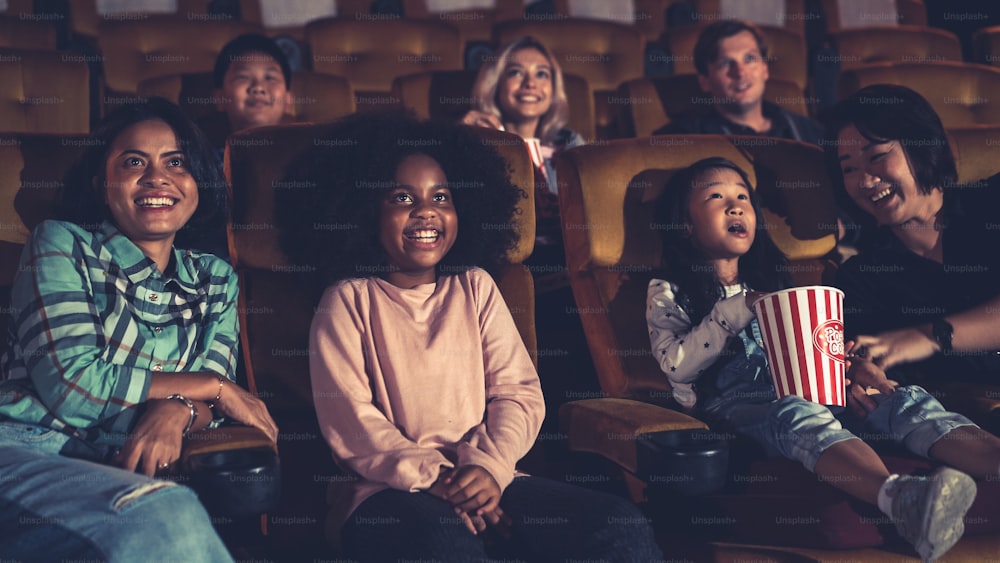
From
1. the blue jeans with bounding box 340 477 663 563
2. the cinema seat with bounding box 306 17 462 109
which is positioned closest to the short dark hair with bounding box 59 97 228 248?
the blue jeans with bounding box 340 477 663 563

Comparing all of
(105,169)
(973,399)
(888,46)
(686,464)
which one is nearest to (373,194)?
(105,169)

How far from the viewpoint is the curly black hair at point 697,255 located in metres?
1.64

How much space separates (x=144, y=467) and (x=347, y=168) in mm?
Answer: 614

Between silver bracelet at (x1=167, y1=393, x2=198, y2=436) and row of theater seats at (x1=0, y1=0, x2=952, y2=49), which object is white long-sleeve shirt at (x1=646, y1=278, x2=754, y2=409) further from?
row of theater seats at (x1=0, y1=0, x2=952, y2=49)

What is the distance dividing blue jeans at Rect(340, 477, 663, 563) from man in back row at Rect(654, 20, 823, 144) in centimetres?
160

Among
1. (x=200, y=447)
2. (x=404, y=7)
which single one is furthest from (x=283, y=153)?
(x=404, y=7)

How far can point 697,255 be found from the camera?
1687 millimetres

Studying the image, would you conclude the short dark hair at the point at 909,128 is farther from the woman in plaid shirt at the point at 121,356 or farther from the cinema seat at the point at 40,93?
the cinema seat at the point at 40,93

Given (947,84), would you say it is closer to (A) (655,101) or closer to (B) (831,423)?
(A) (655,101)

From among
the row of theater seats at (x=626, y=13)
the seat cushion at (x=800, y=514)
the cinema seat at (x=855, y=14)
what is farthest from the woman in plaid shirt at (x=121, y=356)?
the cinema seat at (x=855, y=14)

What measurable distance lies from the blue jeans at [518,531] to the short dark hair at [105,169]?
566mm

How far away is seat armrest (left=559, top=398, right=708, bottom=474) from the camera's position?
1.28m

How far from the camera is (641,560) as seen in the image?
1.19m

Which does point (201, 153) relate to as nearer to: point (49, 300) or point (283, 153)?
point (283, 153)
